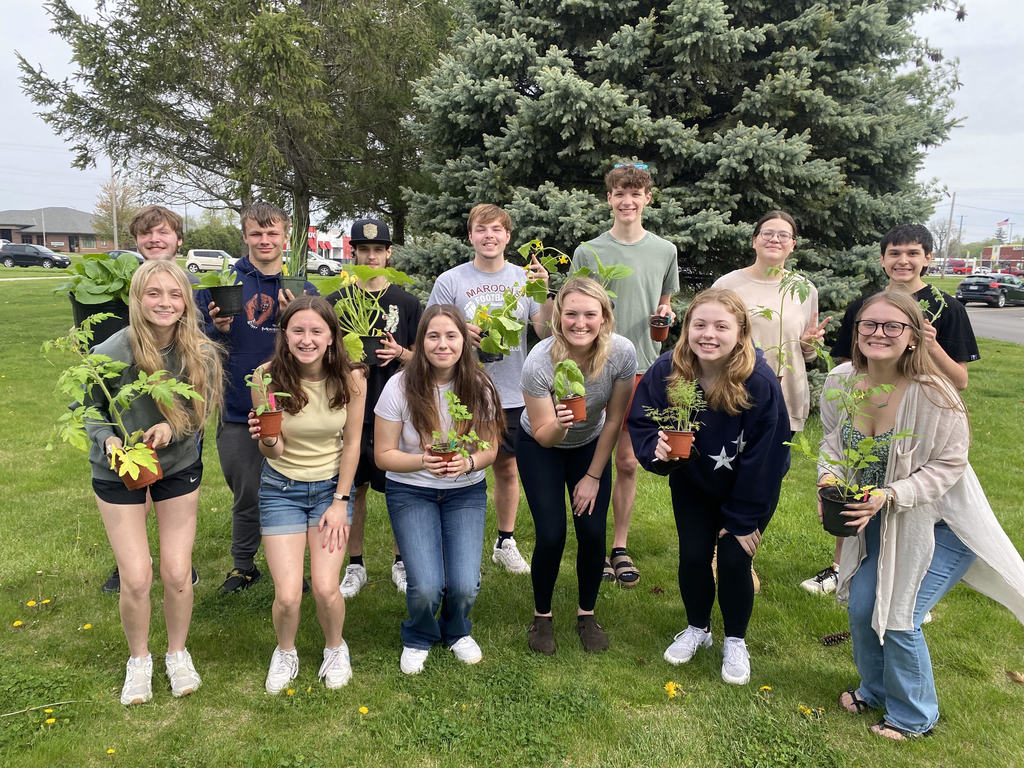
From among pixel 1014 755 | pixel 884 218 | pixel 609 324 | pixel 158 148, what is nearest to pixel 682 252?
pixel 884 218

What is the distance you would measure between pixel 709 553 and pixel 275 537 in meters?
2.04

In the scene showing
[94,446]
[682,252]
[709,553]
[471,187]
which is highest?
[471,187]

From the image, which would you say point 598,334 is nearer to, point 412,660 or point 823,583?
point 412,660

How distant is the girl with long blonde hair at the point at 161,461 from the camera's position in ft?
9.14

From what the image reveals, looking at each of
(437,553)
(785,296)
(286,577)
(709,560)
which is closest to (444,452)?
(437,553)

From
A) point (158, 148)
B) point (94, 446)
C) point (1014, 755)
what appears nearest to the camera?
point (1014, 755)

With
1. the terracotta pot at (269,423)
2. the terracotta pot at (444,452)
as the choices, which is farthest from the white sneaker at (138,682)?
the terracotta pot at (444,452)

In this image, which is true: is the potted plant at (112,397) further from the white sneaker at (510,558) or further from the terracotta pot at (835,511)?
the terracotta pot at (835,511)

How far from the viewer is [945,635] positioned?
3.42 meters

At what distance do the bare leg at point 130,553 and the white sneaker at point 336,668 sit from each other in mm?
831

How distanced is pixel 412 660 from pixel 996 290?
31.9m

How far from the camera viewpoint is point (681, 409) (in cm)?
289

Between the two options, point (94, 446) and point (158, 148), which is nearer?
point (94, 446)

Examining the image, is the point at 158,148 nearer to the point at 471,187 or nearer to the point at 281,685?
the point at 471,187
